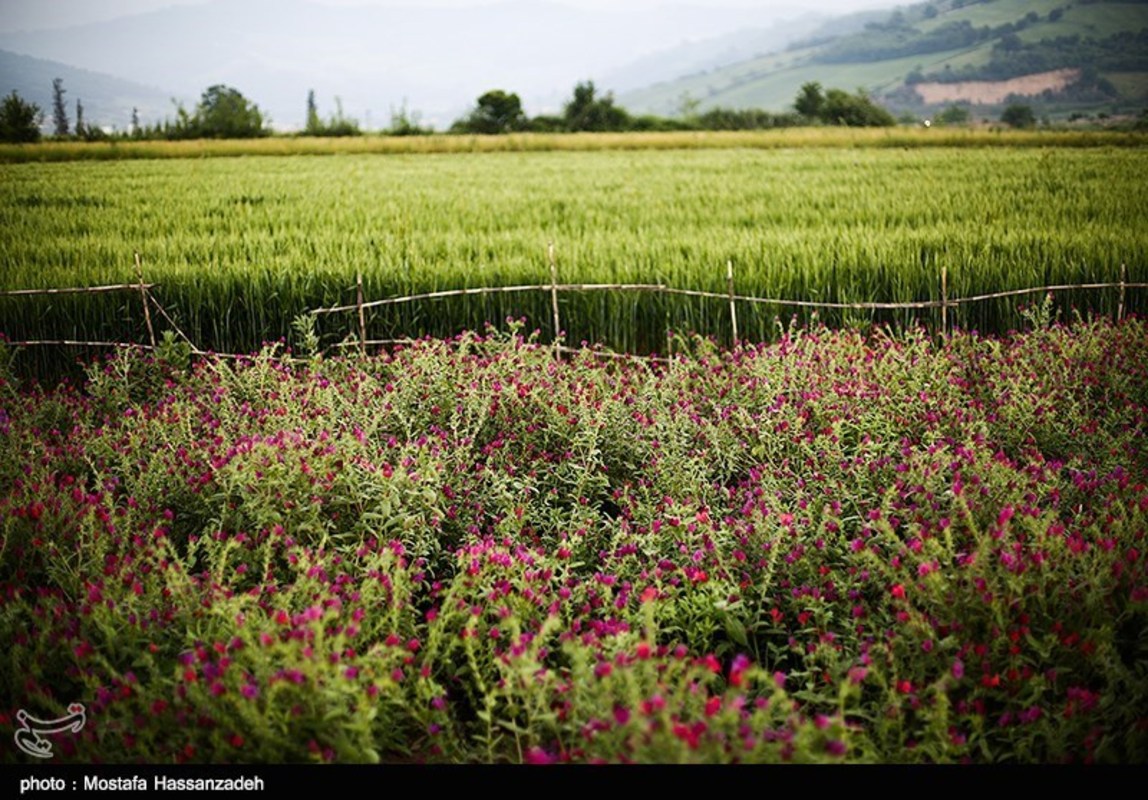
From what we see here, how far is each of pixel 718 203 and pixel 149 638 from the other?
9.88 metres

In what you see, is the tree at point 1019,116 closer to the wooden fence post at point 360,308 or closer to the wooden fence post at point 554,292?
the wooden fence post at point 554,292

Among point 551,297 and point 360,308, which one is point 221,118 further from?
point 551,297

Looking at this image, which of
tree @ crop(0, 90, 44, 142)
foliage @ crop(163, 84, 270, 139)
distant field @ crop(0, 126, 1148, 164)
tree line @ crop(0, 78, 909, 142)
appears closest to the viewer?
tree @ crop(0, 90, 44, 142)

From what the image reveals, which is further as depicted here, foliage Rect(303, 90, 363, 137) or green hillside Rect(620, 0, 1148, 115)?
green hillside Rect(620, 0, 1148, 115)

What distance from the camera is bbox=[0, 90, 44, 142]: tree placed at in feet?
71.3

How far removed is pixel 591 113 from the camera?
139ft

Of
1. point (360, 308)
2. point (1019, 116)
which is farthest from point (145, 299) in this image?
point (1019, 116)

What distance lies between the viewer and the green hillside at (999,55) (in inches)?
1732

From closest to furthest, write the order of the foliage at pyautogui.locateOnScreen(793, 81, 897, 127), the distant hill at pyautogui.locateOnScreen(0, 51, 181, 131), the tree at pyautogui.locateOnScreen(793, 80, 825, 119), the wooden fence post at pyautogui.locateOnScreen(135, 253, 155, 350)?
the wooden fence post at pyautogui.locateOnScreen(135, 253, 155, 350), the distant hill at pyautogui.locateOnScreen(0, 51, 181, 131), the foliage at pyautogui.locateOnScreen(793, 81, 897, 127), the tree at pyautogui.locateOnScreen(793, 80, 825, 119)

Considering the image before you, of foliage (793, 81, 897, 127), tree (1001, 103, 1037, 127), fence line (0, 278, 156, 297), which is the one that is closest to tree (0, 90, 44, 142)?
fence line (0, 278, 156, 297)

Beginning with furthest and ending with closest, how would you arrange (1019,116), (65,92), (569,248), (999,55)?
(999,55), (1019,116), (65,92), (569,248)

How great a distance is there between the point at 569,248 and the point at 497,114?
3588cm

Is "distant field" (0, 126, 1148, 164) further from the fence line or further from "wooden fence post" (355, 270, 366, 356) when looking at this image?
"wooden fence post" (355, 270, 366, 356)

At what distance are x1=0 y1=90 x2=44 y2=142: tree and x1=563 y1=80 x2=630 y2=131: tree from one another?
24.8 m
